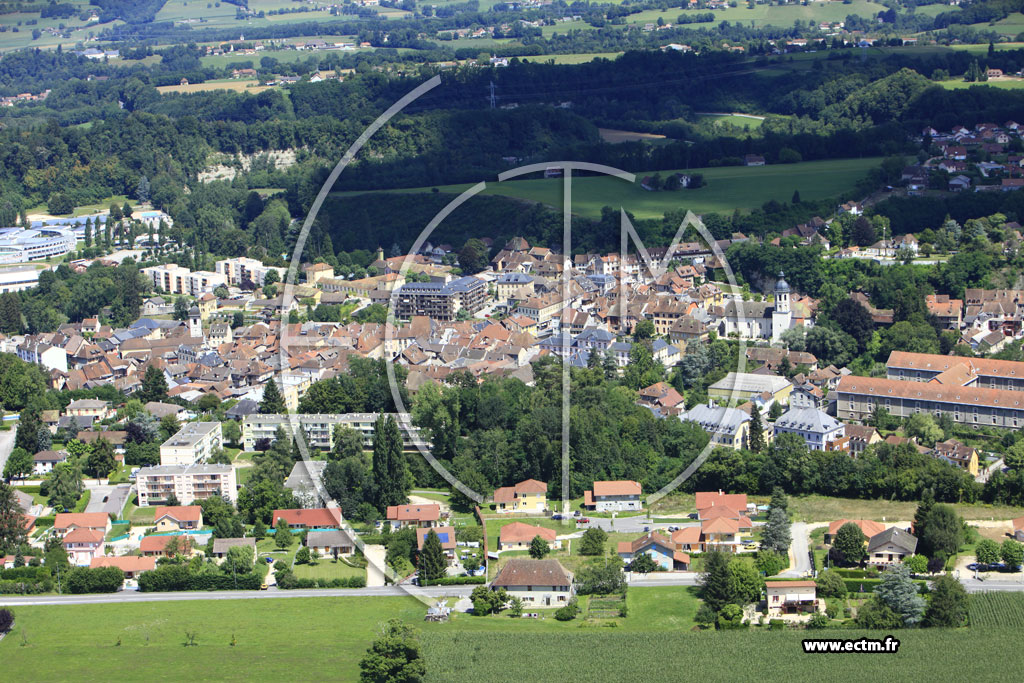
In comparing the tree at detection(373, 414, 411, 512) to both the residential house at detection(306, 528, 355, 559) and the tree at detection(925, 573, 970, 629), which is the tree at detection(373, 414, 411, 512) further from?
the tree at detection(925, 573, 970, 629)

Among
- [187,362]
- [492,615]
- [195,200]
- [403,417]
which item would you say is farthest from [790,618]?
[195,200]

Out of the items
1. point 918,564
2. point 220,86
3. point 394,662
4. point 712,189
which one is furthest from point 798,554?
point 220,86

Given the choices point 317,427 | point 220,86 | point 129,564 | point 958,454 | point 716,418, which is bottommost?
point 129,564

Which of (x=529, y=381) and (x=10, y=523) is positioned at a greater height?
(x=529, y=381)

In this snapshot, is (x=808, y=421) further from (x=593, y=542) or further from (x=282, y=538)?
(x=282, y=538)

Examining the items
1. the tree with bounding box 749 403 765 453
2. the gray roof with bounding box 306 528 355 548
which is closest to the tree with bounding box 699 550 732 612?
the tree with bounding box 749 403 765 453

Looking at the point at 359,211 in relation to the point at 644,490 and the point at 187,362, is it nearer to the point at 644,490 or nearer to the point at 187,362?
the point at 187,362

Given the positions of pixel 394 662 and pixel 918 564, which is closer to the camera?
pixel 394 662
